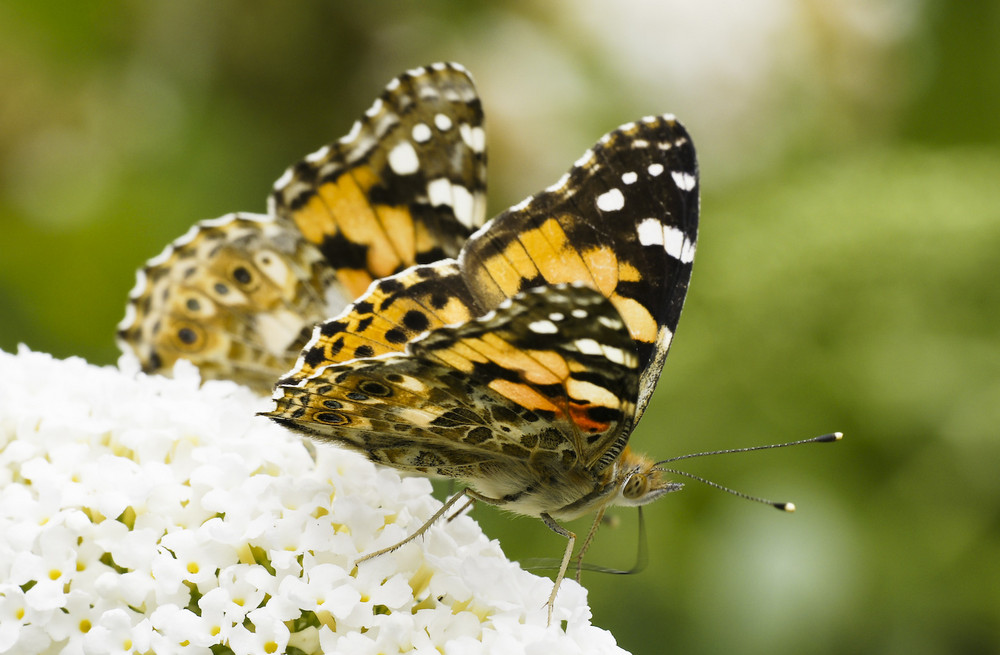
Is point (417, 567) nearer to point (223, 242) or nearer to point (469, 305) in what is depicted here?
point (469, 305)

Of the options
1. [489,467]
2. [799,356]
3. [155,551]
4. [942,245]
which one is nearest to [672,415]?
[799,356]

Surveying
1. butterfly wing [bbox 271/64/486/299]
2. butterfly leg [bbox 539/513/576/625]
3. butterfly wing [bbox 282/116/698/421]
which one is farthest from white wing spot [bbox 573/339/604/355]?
butterfly wing [bbox 271/64/486/299]

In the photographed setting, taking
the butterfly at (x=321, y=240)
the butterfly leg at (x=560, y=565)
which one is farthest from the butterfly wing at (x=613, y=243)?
the butterfly at (x=321, y=240)

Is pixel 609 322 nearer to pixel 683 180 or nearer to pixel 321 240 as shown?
pixel 683 180

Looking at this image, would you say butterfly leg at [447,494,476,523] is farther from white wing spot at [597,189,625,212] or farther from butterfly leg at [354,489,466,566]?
white wing spot at [597,189,625,212]

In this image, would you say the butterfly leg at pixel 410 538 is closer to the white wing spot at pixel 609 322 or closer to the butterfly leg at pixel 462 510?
the butterfly leg at pixel 462 510

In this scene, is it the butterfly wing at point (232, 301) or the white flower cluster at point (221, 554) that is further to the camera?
the butterfly wing at point (232, 301)

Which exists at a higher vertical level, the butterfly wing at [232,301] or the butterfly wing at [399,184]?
the butterfly wing at [399,184]
